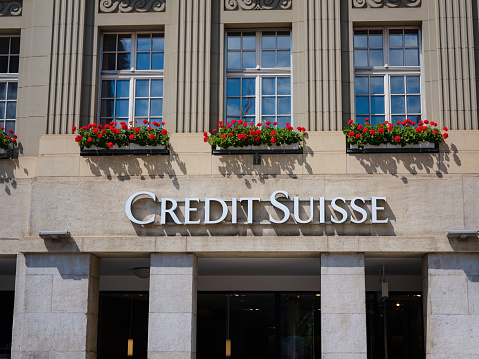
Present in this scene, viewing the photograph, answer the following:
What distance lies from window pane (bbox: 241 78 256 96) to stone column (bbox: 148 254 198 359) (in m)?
3.69

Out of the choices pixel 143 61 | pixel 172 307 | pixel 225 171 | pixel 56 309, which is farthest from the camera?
pixel 143 61

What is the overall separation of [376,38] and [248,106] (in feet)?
10.0

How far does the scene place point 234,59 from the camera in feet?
52.2

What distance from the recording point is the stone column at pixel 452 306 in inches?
539

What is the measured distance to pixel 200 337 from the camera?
60.4ft

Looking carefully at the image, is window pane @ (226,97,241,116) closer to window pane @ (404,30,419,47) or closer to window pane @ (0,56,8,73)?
window pane @ (404,30,419,47)

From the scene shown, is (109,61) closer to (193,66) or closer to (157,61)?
(157,61)

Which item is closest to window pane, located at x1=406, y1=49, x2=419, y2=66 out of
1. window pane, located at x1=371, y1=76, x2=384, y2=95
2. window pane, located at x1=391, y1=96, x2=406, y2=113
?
window pane, located at x1=371, y1=76, x2=384, y2=95

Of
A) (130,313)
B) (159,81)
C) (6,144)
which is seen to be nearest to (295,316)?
(130,313)

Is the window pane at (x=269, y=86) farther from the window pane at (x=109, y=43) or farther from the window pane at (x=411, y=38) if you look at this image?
the window pane at (x=109, y=43)

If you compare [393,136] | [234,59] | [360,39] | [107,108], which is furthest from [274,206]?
[107,108]

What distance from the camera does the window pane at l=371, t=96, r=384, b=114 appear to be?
15492 millimetres

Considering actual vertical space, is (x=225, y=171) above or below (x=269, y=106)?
below

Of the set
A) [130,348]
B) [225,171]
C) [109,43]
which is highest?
[109,43]
